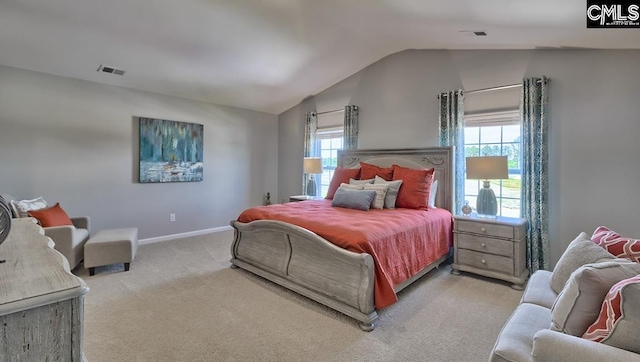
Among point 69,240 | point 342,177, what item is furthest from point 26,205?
point 342,177

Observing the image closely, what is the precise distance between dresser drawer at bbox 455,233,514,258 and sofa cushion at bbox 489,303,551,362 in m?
1.58

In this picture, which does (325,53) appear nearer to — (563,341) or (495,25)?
(495,25)

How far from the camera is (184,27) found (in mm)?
3252

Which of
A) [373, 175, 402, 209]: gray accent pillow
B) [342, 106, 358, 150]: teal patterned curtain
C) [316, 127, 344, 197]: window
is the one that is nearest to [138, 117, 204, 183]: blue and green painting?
[316, 127, 344, 197]: window

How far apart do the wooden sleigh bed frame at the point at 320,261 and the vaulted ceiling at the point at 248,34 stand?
5.15 feet

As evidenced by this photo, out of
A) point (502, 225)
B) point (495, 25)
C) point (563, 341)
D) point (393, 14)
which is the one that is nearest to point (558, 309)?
point (563, 341)

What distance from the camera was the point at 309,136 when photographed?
18.9ft

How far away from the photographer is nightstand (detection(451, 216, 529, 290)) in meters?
3.05

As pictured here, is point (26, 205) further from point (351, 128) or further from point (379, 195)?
point (351, 128)

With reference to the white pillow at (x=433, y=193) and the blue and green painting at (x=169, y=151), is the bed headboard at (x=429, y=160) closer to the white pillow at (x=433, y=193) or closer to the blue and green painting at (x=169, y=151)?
the white pillow at (x=433, y=193)

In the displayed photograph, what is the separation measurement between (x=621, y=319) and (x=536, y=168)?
8.86 feet

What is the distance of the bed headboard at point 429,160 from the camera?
12.9ft

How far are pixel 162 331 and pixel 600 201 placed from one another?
4.22m

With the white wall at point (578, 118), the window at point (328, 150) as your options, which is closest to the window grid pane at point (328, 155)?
the window at point (328, 150)
